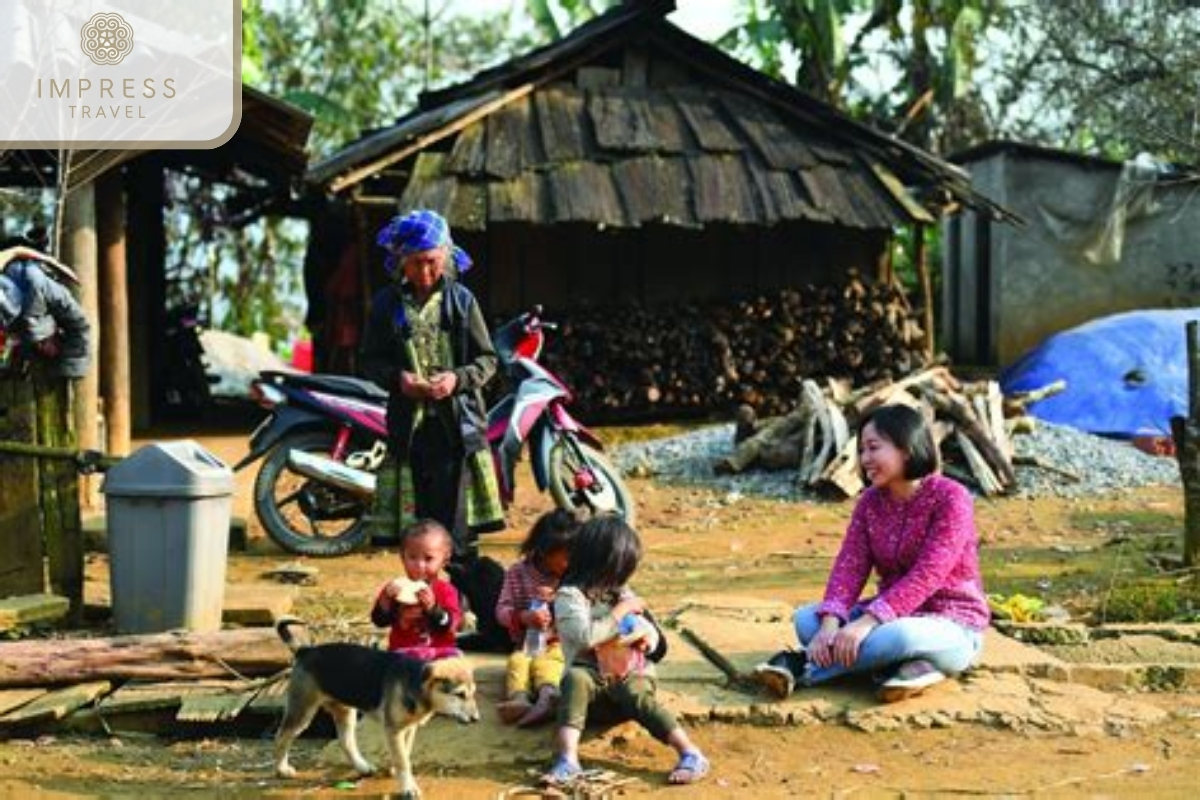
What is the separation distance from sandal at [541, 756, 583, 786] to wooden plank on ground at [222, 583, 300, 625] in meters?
2.46

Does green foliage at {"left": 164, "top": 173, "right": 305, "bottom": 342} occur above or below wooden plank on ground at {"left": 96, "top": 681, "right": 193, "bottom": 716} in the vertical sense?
above

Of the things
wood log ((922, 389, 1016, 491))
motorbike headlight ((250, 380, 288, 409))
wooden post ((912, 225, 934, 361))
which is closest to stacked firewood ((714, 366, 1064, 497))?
wood log ((922, 389, 1016, 491))

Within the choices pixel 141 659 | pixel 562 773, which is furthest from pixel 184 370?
pixel 562 773

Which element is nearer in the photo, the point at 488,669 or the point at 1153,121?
the point at 488,669

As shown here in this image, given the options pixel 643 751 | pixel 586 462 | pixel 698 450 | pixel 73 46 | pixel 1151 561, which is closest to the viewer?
pixel 643 751

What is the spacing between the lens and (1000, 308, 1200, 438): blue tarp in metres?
14.5

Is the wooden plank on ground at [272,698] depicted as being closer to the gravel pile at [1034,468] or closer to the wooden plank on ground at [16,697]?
the wooden plank on ground at [16,697]

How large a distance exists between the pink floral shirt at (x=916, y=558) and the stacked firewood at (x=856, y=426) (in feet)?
19.5

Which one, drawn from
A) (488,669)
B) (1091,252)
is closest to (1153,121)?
(1091,252)

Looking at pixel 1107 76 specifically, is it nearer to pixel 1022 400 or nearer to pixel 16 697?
pixel 1022 400

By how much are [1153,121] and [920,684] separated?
9931 millimetres

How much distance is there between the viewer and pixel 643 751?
468cm

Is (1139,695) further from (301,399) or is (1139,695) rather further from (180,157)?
(180,157)

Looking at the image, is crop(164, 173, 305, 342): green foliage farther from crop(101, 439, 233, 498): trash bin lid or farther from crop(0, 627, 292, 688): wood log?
crop(0, 627, 292, 688): wood log
